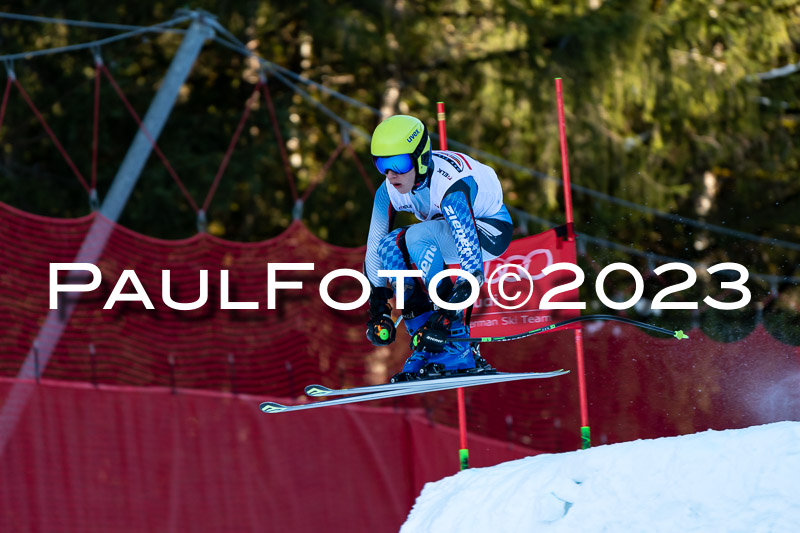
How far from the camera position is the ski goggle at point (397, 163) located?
429 centimetres

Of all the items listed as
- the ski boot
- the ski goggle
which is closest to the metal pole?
the ski boot

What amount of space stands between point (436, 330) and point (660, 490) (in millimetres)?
1148

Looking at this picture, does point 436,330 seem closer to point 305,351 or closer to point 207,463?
point 207,463

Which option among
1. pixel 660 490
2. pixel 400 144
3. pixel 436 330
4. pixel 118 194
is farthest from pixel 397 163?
pixel 118 194

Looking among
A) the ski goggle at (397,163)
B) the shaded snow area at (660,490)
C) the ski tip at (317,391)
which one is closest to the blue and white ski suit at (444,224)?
the ski goggle at (397,163)

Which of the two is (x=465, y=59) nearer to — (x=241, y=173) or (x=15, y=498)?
(x=241, y=173)

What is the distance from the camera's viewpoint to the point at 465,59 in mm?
15141

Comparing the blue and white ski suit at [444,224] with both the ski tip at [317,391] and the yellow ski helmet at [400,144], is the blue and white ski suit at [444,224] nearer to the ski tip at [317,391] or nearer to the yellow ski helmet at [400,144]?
the yellow ski helmet at [400,144]

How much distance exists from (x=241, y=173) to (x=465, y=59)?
3.67 m

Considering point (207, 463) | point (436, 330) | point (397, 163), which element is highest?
point (397, 163)

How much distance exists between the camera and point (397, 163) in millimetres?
4305

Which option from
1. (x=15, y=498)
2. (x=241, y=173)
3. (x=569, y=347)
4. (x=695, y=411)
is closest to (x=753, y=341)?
(x=695, y=411)

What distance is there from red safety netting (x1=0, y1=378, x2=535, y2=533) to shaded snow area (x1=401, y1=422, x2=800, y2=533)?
3017mm

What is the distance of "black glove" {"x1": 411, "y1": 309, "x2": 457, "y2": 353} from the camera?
4.54m
